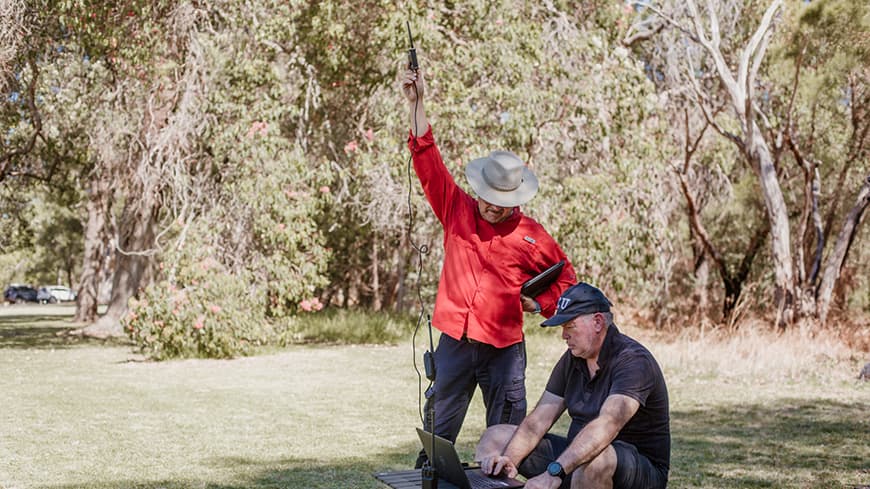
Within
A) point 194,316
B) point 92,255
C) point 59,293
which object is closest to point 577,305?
point 194,316

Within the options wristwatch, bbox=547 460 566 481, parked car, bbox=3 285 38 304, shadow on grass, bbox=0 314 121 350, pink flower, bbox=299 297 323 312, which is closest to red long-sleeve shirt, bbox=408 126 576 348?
wristwatch, bbox=547 460 566 481

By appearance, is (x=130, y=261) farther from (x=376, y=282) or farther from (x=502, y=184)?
(x=502, y=184)

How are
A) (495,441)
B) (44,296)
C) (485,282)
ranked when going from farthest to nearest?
(44,296) < (485,282) < (495,441)

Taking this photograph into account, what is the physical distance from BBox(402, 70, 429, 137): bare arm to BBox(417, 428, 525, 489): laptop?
1629mm

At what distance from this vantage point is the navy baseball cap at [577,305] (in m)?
4.31

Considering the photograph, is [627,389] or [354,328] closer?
[627,389]

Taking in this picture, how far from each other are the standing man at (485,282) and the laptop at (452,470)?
2.62 feet

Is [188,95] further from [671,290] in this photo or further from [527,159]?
[671,290]

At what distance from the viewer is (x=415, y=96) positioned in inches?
193

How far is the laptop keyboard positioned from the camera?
165 inches

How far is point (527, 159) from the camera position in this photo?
645 inches

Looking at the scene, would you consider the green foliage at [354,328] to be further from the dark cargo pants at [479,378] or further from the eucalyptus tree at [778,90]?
the dark cargo pants at [479,378]

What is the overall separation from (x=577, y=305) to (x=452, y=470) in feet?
2.91

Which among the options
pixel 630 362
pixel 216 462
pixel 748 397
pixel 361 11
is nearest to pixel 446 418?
pixel 630 362
